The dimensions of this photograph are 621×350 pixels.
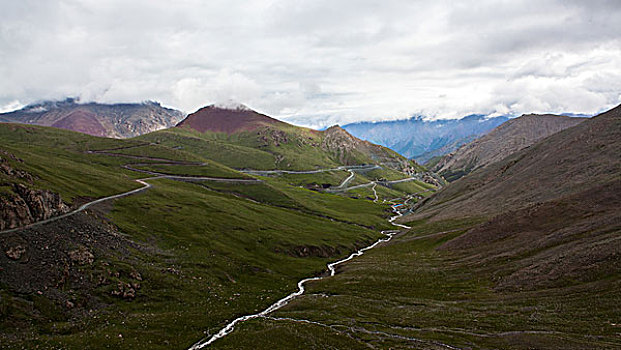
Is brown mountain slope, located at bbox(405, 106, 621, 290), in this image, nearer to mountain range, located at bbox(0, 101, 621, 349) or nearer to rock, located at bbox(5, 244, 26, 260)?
mountain range, located at bbox(0, 101, 621, 349)

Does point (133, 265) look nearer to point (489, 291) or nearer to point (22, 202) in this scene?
point (22, 202)

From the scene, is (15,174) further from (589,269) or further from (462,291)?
(589,269)

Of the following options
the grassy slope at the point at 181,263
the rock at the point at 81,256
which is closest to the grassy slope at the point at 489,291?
the grassy slope at the point at 181,263

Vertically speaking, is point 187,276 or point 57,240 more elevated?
point 57,240

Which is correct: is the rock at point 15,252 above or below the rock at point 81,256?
above

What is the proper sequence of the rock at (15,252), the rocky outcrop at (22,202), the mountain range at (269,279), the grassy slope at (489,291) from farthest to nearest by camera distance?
1. the rocky outcrop at (22,202)
2. the rock at (15,252)
3. the mountain range at (269,279)
4. the grassy slope at (489,291)

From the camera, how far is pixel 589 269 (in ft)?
217

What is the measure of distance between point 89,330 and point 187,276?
97.2 ft

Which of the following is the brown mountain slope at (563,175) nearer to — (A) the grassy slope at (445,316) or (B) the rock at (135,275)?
(A) the grassy slope at (445,316)

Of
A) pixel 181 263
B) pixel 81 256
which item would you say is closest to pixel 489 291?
pixel 181 263

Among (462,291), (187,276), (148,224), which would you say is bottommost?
(462,291)

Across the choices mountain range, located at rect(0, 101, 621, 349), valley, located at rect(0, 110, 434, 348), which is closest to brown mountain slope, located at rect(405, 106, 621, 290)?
mountain range, located at rect(0, 101, 621, 349)

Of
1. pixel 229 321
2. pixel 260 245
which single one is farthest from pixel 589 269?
pixel 260 245

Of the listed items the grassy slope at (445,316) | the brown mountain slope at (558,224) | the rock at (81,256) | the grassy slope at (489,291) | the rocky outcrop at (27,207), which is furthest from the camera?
the rocky outcrop at (27,207)
